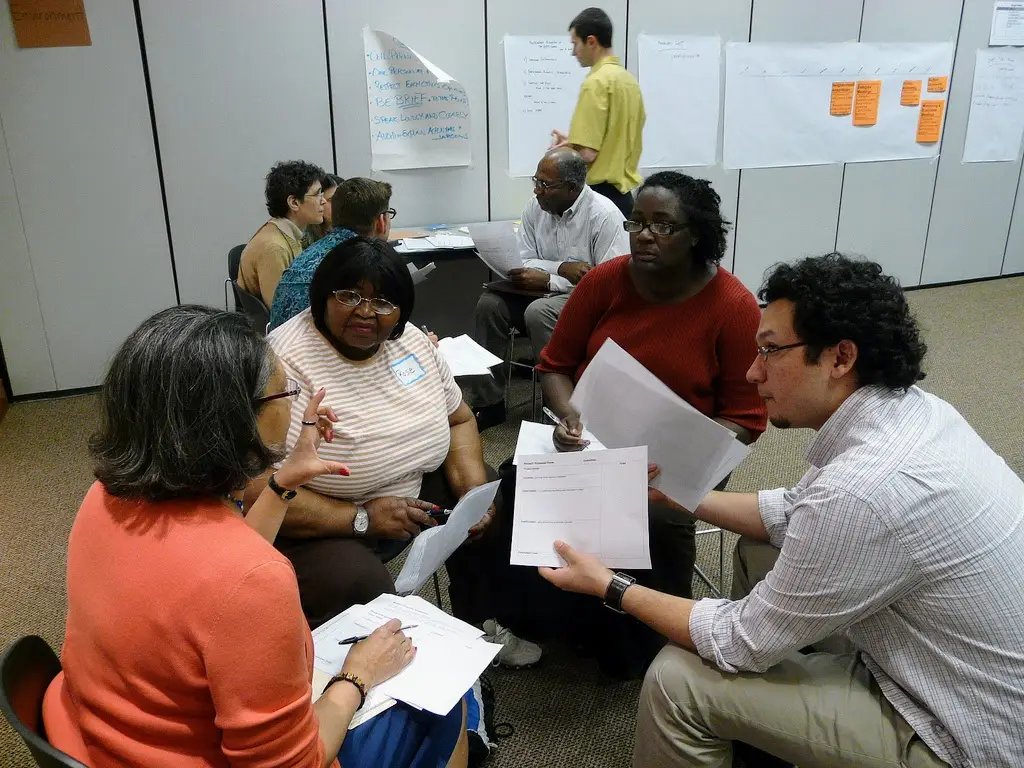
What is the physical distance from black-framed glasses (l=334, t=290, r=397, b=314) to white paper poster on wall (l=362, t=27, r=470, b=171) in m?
2.64

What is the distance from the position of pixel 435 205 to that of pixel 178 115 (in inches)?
56.3

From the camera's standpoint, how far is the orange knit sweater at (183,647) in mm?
867

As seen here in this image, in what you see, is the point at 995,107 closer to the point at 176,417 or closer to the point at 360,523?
the point at 360,523

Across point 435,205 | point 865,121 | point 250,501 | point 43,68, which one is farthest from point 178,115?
point 865,121

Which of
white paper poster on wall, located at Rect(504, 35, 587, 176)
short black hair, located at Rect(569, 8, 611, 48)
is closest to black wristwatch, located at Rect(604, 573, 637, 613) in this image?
short black hair, located at Rect(569, 8, 611, 48)

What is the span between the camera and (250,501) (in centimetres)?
166

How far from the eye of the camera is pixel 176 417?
0.97 m

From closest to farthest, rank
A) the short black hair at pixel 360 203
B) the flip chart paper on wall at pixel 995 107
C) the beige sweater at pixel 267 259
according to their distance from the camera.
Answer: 1. the short black hair at pixel 360 203
2. the beige sweater at pixel 267 259
3. the flip chart paper on wall at pixel 995 107

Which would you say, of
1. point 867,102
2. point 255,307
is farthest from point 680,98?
point 255,307

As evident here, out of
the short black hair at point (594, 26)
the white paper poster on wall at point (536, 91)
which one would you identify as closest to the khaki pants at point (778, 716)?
the short black hair at point (594, 26)

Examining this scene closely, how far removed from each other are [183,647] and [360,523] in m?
0.86

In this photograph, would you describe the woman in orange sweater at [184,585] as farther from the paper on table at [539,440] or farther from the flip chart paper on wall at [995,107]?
the flip chart paper on wall at [995,107]

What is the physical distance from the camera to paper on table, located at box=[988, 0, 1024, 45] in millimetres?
5398

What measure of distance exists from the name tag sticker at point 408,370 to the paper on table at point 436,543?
442 millimetres
